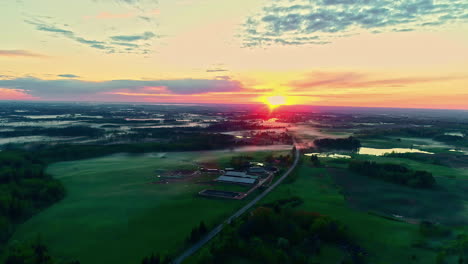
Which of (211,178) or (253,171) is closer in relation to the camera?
(211,178)

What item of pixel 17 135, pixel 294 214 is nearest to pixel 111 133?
pixel 17 135

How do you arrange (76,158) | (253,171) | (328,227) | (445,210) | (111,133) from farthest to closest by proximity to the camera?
(111,133) < (76,158) < (253,171) < (445,210) < (328,227)

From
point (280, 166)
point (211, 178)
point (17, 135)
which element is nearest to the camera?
point (211, 178)

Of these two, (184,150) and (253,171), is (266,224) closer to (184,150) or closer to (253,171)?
(253,171)

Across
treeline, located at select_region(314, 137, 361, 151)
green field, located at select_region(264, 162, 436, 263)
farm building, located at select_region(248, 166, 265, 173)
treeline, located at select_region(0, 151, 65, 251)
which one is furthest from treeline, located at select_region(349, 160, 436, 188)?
treeline, located at select_region(0, 151, 65, 251)

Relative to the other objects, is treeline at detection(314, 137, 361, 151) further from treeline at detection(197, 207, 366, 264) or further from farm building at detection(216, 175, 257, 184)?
treeline at detection(197, 207, 366, 264)

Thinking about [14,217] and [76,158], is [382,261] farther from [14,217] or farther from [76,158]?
[76,158]
